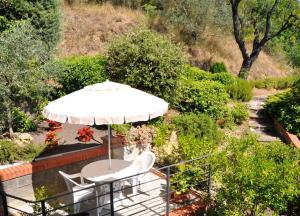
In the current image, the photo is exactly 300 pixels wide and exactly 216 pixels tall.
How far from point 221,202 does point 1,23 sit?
13286 millimetres

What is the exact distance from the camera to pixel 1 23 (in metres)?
15.3

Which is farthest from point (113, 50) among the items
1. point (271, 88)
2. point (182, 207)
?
point (271, 88)

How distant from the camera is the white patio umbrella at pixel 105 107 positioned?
6082 millimetres

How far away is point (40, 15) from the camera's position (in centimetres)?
1631

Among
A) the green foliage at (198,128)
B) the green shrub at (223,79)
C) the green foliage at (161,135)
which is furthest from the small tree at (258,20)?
the green foliage at (161,135)

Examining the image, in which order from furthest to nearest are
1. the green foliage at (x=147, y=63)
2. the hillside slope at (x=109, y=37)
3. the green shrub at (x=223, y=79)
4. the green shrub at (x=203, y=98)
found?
1. the hillside slope at (x=109, y=37)
2. the green shrub at (x=223, y=79)
3. the green shrub at (x=203, y=98)
4. the green foliage at (x=147, y=63)

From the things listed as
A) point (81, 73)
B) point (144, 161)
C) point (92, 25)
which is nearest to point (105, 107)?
point (144, 161)

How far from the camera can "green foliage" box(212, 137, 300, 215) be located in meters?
5.47

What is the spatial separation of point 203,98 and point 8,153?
7170mm

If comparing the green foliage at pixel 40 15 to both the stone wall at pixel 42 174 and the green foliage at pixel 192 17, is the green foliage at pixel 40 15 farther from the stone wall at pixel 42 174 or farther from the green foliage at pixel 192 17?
the green foliage at pixel 192 17

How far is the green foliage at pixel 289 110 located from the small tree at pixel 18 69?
8611 mm

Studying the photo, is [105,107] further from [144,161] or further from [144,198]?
[144,198]

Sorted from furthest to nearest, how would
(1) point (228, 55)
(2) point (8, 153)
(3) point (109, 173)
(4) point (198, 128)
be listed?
(1) point (228, 55), (4) point (198, 128), (2) point (8, 153), (3) point (109, 173)

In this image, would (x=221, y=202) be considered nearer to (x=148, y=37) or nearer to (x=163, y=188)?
(x=163, y=188)
